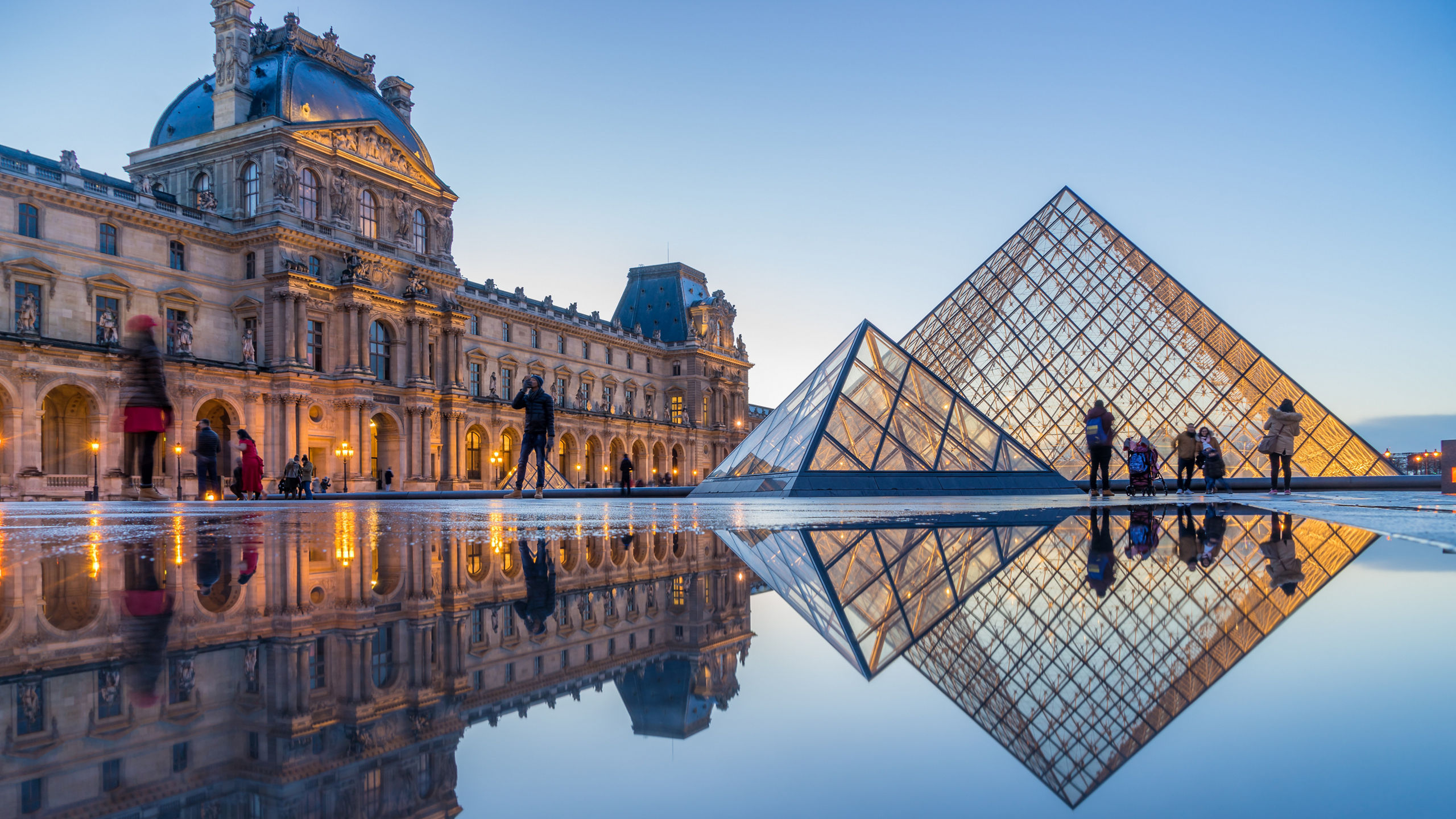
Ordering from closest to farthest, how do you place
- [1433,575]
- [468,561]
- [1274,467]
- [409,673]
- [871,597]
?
1. [409,673]
2. [871,597]
3. [1433,575]
4. [468,561]
5. [1274,467]

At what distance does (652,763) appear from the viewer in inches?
45.4

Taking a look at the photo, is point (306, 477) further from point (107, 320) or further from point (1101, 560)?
point (1101, 560)

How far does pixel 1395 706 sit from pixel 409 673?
1487 millimetres

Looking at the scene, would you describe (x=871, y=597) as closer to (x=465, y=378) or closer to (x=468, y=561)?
(x=468, y=561)

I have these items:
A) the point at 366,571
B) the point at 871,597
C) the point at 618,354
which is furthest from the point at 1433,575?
the point at 618,354

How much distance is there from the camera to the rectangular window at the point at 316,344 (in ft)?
118

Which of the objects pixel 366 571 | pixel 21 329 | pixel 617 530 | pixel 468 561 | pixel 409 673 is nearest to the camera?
pixel 409 673

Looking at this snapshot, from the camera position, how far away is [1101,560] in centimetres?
343

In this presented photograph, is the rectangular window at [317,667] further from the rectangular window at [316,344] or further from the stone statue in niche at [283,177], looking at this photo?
the stone statue in niche at [283,177]

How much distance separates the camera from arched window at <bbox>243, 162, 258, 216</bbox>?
35.8 meters

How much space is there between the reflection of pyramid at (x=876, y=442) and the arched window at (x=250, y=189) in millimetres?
26568

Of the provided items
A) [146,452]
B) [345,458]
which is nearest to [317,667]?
[146,452]

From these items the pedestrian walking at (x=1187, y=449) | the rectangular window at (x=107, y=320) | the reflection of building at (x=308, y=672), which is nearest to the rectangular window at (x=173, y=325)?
the rectangular window at (x=107, y=320)

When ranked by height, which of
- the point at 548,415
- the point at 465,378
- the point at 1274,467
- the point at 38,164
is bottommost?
the point at 1274,467
